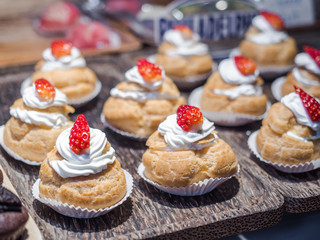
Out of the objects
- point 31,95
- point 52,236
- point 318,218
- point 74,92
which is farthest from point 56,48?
point 318,218

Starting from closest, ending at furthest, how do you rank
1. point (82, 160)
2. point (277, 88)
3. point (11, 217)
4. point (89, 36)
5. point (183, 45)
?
1. point (11, 217)
2. point (82, 160)
3. point (277, 88)
4. point (183, 45)
5. point (89, 36)

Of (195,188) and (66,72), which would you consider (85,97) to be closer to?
(66,72)

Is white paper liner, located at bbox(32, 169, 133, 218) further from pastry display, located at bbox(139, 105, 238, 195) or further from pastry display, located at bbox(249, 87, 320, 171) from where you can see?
pastry display, located at bbox(249, 87, 320, 171)

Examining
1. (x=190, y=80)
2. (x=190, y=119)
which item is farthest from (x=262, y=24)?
(x=190, y=119)

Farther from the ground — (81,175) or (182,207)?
(81,175)

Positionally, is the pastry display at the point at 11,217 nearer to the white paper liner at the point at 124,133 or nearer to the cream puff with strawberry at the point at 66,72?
the white paper liner at the point at 124,133

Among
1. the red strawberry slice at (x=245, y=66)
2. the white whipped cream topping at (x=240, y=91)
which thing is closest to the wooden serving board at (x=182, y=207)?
the white whipped cream topping at (x=240, y=91)
